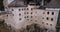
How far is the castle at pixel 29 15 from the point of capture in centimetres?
150

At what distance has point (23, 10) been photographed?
Result: 5.20ft

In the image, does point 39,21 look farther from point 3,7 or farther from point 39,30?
point 3,7

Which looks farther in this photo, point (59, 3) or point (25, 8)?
point (25, 8)

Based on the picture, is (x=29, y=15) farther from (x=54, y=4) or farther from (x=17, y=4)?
(x=54, y=4)

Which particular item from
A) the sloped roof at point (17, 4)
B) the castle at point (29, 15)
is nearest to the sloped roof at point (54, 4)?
the castle at point (29, 15)

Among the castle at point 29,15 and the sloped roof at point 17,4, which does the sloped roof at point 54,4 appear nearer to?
the castle at point 29,15

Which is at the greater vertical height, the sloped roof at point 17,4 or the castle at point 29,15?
the sloped roof at point 17,4

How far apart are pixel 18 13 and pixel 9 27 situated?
0.20 meters

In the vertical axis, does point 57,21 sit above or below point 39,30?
above

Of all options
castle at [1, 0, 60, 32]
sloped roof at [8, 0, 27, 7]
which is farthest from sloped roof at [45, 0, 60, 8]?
sloped roof at [8, 0, 27, 7]

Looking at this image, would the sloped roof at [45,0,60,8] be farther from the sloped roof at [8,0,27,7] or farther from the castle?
the sloped roof at [8,0,27,7]

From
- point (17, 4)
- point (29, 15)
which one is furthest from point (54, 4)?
point (17, 4)

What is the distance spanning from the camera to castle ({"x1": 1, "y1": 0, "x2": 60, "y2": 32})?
4.91 ft

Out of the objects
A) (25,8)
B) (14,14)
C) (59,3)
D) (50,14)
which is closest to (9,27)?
(14,14)
